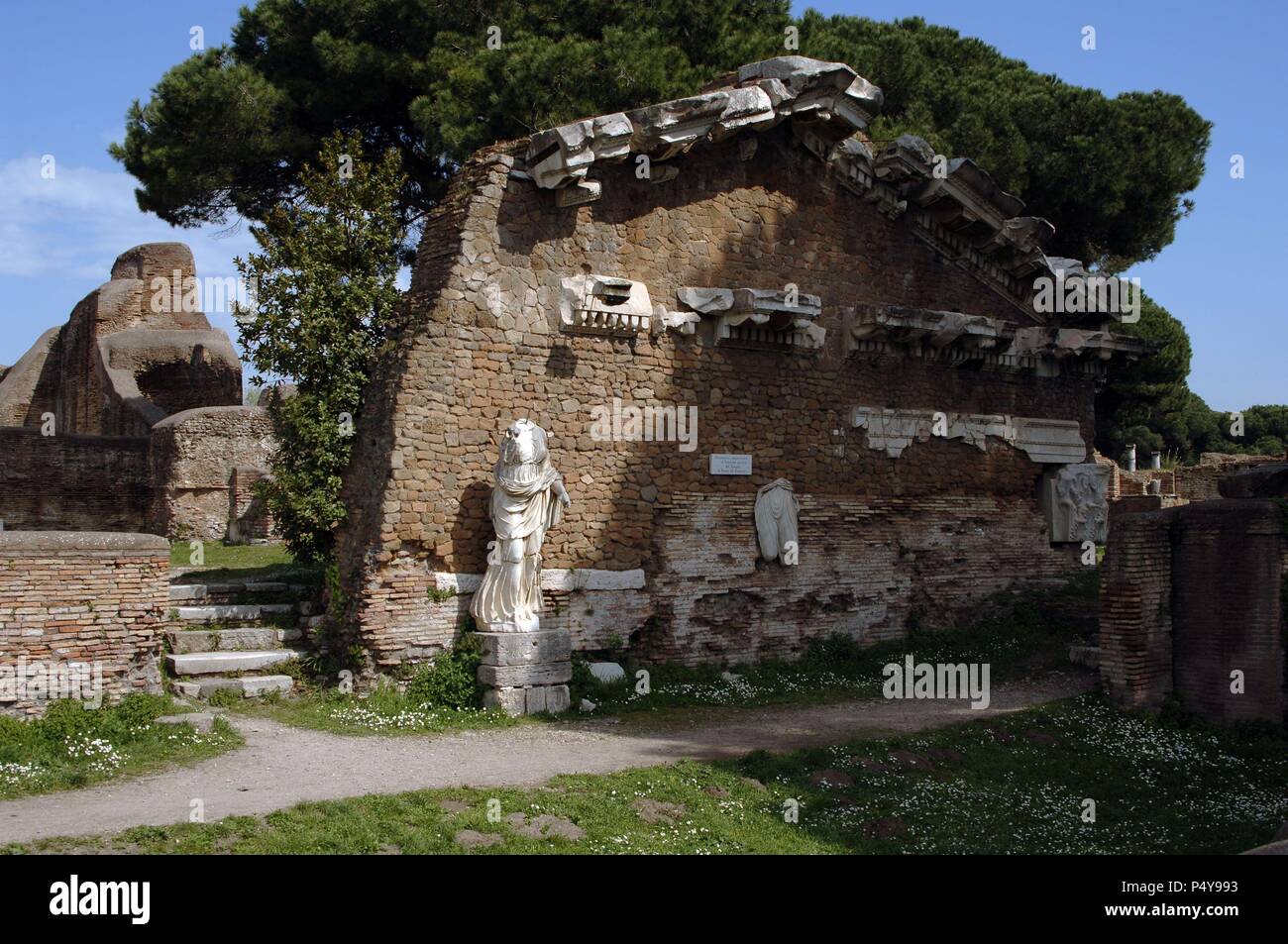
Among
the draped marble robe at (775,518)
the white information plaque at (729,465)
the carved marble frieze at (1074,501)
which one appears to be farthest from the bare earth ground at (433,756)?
the carved marble frieze at (1074,501)

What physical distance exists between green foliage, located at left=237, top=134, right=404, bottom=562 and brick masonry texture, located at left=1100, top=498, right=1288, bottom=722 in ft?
27.0

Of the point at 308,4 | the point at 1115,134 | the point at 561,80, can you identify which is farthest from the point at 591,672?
the point at 1115,134

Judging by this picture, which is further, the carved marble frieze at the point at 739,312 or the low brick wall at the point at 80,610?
the carved marble frieze at the point at 739,312

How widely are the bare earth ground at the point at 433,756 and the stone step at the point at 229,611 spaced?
6.22 feet

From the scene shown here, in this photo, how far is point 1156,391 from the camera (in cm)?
2973

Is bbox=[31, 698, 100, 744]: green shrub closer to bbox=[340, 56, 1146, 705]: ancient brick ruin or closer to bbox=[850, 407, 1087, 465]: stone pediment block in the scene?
bbox=[340, 56, 1146, 705]: ancient brick ruin

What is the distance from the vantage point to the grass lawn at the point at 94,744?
340 inches

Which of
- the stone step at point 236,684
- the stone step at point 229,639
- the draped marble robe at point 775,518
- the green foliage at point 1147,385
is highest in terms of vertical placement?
the green foliage at point 1147,385

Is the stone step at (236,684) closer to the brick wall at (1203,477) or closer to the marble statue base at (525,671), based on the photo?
the marble statue base at (525,671)

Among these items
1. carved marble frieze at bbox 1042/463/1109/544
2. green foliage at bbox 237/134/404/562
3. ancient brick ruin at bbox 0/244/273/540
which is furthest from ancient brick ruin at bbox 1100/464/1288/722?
ancient brick ruin at bbox 0/244/273/540

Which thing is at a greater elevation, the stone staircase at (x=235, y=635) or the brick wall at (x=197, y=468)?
the brick wall at (x=197, y=468)

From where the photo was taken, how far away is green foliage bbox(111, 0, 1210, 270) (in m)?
18.5

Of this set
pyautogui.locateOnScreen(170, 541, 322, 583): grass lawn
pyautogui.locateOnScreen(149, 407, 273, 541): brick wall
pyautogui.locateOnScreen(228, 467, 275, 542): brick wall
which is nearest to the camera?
pyautogui.locateOnScreen(170, 541, 322, 583): grass lawn
